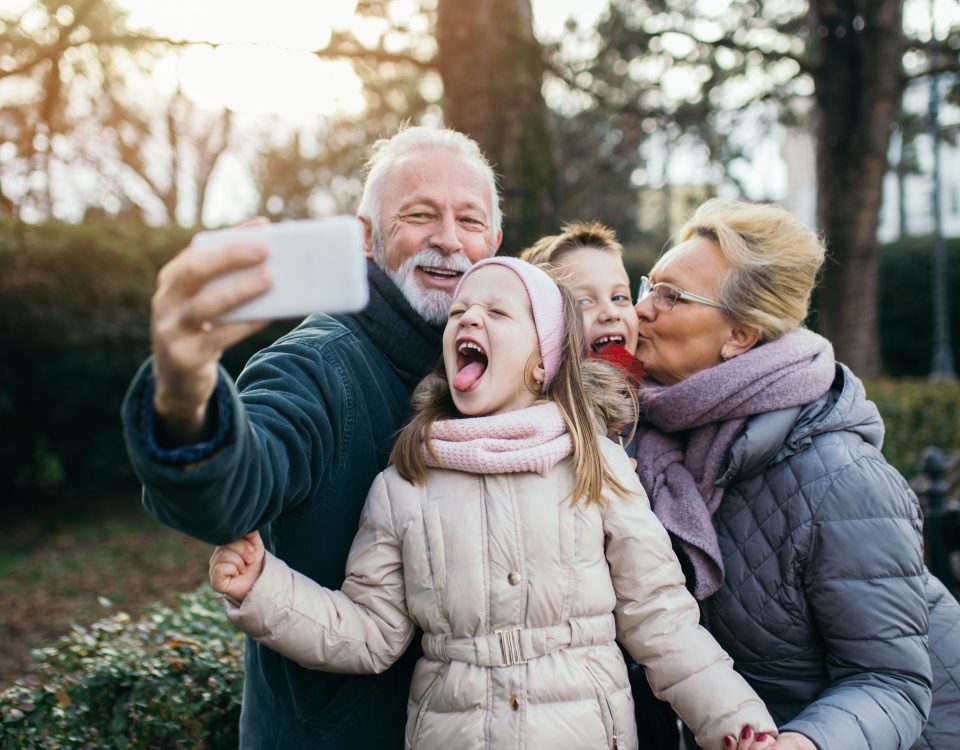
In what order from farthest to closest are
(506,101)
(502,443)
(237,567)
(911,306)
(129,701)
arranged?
1. (911,306)
2. (506,101)
3. (129,701)
4. (502,443)
5. (237,567)

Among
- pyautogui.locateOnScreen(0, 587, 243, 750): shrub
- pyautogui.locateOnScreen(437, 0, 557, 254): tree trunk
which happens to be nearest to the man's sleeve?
pyautogui.locateOnScreen(0, 587, 243, 750): shrub

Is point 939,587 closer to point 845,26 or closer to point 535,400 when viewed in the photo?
point 535,400

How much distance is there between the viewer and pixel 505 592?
6.84 feet

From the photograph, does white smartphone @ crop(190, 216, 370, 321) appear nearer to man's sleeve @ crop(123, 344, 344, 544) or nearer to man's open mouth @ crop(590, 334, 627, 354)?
man's sleeve @ crop(123, 344, 344, 544)

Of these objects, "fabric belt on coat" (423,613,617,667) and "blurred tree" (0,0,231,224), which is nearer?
"fabric belt on coat" (423,613,617,667)

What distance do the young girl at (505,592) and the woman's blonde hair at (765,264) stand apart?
2.31 ft

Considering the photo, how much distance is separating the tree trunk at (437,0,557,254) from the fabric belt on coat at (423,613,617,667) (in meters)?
3.73

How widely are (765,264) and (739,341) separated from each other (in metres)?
0.26

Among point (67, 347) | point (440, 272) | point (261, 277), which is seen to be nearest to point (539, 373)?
point (440, 272)

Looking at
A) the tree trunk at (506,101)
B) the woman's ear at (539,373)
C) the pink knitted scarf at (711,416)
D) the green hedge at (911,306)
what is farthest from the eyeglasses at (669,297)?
the green hedge at (911,306)

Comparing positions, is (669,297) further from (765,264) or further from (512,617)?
(512,617)

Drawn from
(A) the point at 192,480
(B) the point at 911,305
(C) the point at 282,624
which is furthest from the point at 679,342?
(B) the point at 911,305

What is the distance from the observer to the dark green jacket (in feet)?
6.64

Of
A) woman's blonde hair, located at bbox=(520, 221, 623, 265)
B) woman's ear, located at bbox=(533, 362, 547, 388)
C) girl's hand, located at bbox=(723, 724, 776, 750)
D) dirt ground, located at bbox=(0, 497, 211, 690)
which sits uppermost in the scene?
woman's blonde hair, located at bbox=(520, 221, 623, 265)
